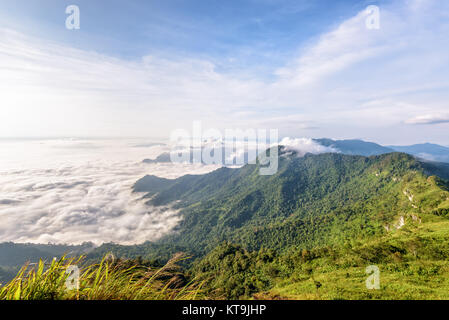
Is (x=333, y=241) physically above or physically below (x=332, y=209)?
above

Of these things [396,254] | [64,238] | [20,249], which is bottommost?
[64,238]

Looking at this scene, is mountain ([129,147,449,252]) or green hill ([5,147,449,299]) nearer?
green hill ([5,147,449,299])

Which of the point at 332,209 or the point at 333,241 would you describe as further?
the point at 332,209

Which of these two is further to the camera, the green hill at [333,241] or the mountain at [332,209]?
the mountain at [332,209]
